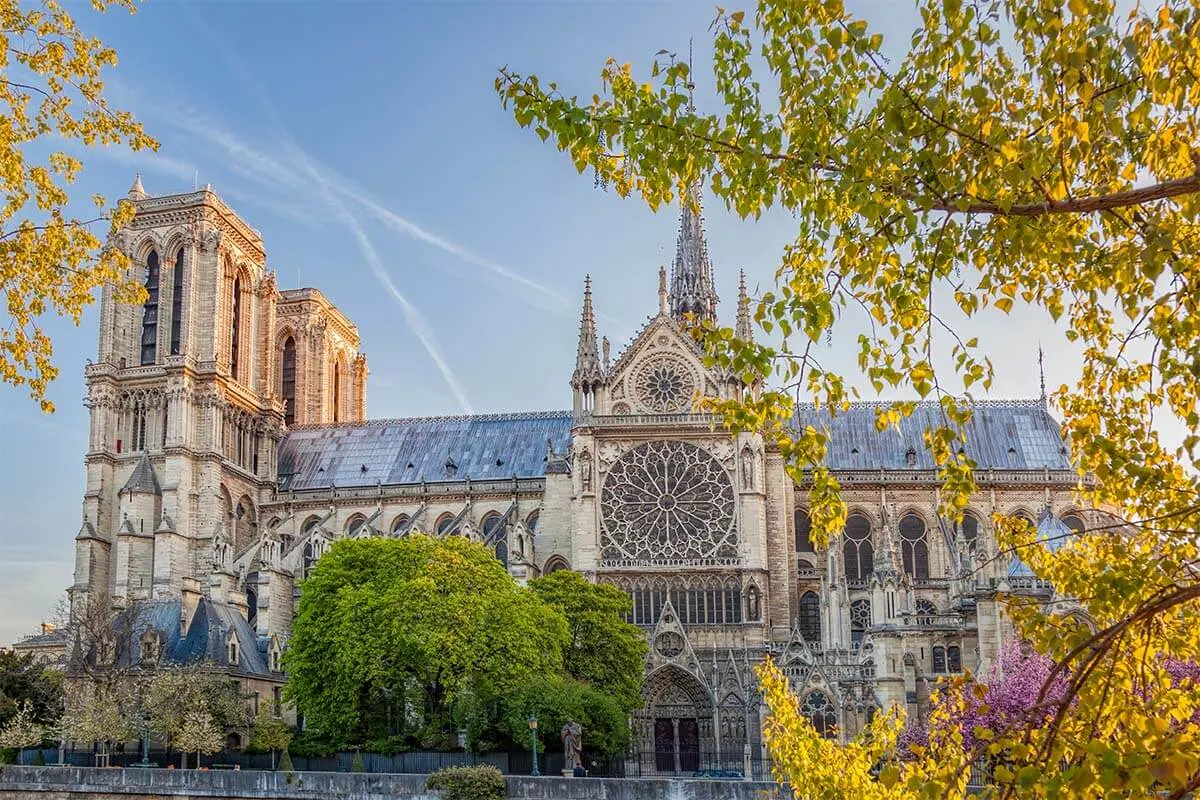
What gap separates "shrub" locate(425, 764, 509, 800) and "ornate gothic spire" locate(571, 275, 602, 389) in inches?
1030

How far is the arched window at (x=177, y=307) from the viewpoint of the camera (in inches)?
2724

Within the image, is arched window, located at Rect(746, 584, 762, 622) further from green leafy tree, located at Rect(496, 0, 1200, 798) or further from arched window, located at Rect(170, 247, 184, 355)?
green leafy tree, located at Rect(496, 0, 1200, 798)

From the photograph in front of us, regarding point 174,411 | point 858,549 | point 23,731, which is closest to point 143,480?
point 174,411

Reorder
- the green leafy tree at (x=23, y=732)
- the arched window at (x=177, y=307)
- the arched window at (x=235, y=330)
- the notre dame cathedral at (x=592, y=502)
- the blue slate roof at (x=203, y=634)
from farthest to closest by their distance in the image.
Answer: the arched window at (x=235, y=330) < the arched window at (x=177, y=307) < the blue slate roof at (x=203, y=634) < the notre dame cathedral at (x=592, y=502) < the green leafy tree at (x=23, y=732)

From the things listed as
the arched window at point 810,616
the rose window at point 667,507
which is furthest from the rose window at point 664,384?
the arched window at point 810,616

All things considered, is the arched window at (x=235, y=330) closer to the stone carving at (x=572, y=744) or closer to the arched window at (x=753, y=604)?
the arched window at (x=753, y=604)

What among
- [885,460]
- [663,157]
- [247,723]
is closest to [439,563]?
[247,723]

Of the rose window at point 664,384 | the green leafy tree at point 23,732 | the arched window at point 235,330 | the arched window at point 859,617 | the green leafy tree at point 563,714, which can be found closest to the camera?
the green leafy tree at point 563,714

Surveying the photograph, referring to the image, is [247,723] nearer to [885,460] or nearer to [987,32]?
[885,460]

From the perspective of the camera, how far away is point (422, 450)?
242 feet

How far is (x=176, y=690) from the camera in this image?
46.7 metres

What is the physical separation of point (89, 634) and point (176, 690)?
8440mm

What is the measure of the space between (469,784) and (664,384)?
1099 inches

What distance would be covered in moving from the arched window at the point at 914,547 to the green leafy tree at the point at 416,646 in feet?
76.8
